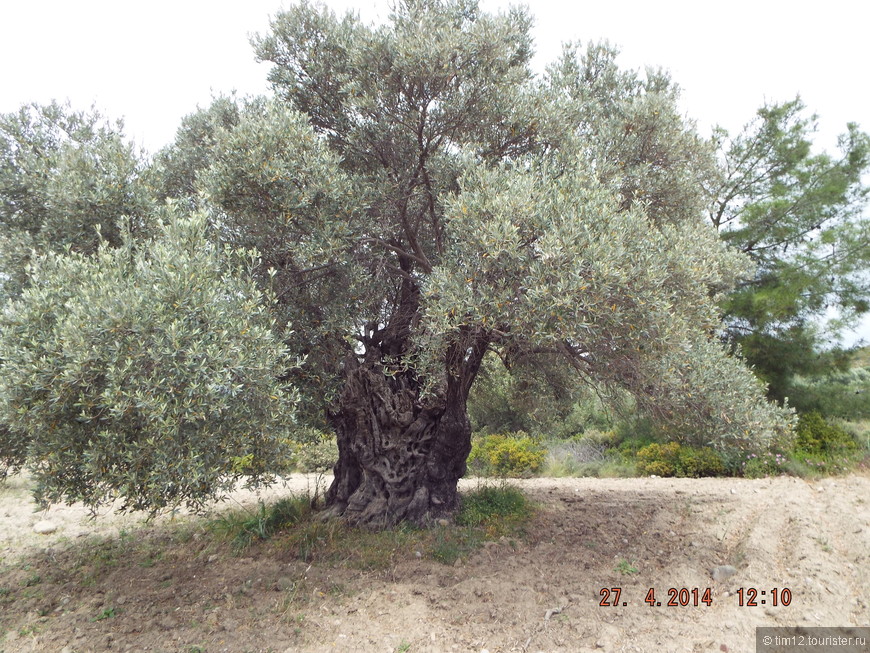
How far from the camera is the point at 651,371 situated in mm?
6922

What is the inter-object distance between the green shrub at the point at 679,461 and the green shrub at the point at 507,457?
10.3 feet

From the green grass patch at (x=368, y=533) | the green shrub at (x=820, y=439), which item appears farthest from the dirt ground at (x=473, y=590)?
the green shrub at (x=820, y=439)

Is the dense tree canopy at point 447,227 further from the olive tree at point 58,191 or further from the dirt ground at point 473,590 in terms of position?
the dirt ground at point 473,590

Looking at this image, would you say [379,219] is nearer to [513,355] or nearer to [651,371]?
[513,355]

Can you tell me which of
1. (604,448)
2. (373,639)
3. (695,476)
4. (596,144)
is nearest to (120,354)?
(373,639)

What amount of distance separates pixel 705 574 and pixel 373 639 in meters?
4.88

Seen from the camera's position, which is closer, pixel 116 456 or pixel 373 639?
pixel 116 456

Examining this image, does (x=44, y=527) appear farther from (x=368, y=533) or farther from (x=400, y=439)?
(x=400, y=439)

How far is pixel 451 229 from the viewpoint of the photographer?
22.0 feet

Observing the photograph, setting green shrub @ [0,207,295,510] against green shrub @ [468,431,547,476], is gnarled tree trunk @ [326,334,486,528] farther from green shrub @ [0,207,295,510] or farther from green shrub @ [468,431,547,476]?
green shrub @ [468,431,547,476]

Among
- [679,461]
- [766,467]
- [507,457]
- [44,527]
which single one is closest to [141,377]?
[44,527]

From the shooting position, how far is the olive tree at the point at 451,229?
609 cm

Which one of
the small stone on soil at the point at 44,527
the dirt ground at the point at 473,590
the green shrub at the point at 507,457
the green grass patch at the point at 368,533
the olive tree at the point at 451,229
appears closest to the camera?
the dirt ground at the point at 473,590

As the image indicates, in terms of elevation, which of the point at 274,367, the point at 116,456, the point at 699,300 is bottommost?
the point at 116,456
